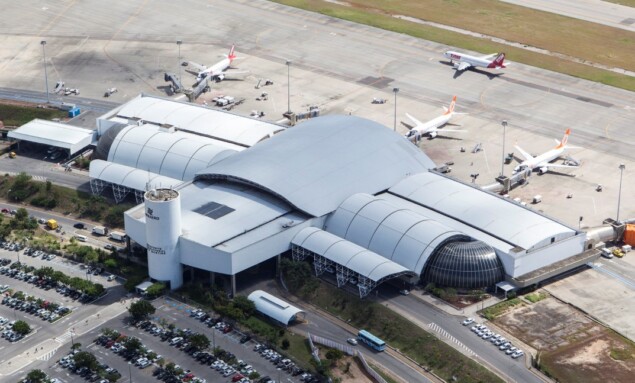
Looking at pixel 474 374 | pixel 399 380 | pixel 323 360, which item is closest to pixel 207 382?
pixel 323 360

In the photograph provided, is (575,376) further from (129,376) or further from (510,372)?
(129,376)

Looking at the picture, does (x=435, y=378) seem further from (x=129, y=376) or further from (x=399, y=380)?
(x=129, y=376)

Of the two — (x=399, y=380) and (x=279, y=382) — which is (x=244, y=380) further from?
(x=399, y=380)

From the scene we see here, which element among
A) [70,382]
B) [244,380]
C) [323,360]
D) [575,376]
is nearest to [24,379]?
[70,382]

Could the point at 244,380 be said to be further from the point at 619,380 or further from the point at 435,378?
the point at 619,380

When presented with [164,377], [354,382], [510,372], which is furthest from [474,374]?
[164,377]

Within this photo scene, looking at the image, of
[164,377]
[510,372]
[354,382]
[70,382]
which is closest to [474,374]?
[510,372]
